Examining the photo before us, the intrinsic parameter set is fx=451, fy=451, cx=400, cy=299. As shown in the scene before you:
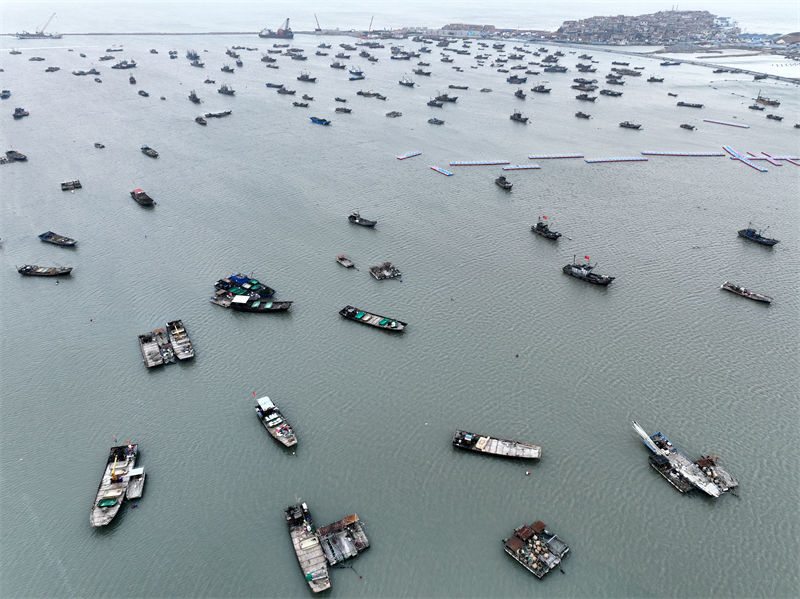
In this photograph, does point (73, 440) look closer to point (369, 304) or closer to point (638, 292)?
point (369, 304)

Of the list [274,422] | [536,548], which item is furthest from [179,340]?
[536,548]

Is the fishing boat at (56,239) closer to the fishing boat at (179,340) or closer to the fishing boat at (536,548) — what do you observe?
the fishing boat at (179,340)

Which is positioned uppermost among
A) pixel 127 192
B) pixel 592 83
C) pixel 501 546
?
pixel 592 83

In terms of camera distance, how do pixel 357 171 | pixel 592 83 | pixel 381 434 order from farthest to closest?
pixel 592 83, pixel 357 171, pixel 381 434

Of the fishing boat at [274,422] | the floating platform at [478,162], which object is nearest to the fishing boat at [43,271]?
the fishing boat at [274,422]

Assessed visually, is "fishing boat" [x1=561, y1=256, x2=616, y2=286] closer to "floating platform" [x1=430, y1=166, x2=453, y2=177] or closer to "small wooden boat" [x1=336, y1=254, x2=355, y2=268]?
"small wooden boat" [x1=336, y1=254, x2=355, y2=268]

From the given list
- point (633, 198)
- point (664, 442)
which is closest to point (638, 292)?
point (664, 442)

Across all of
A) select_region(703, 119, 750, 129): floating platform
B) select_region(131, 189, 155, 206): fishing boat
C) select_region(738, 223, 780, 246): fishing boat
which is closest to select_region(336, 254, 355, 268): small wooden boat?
select_region(131, 189, 155, 206): fishing boat
